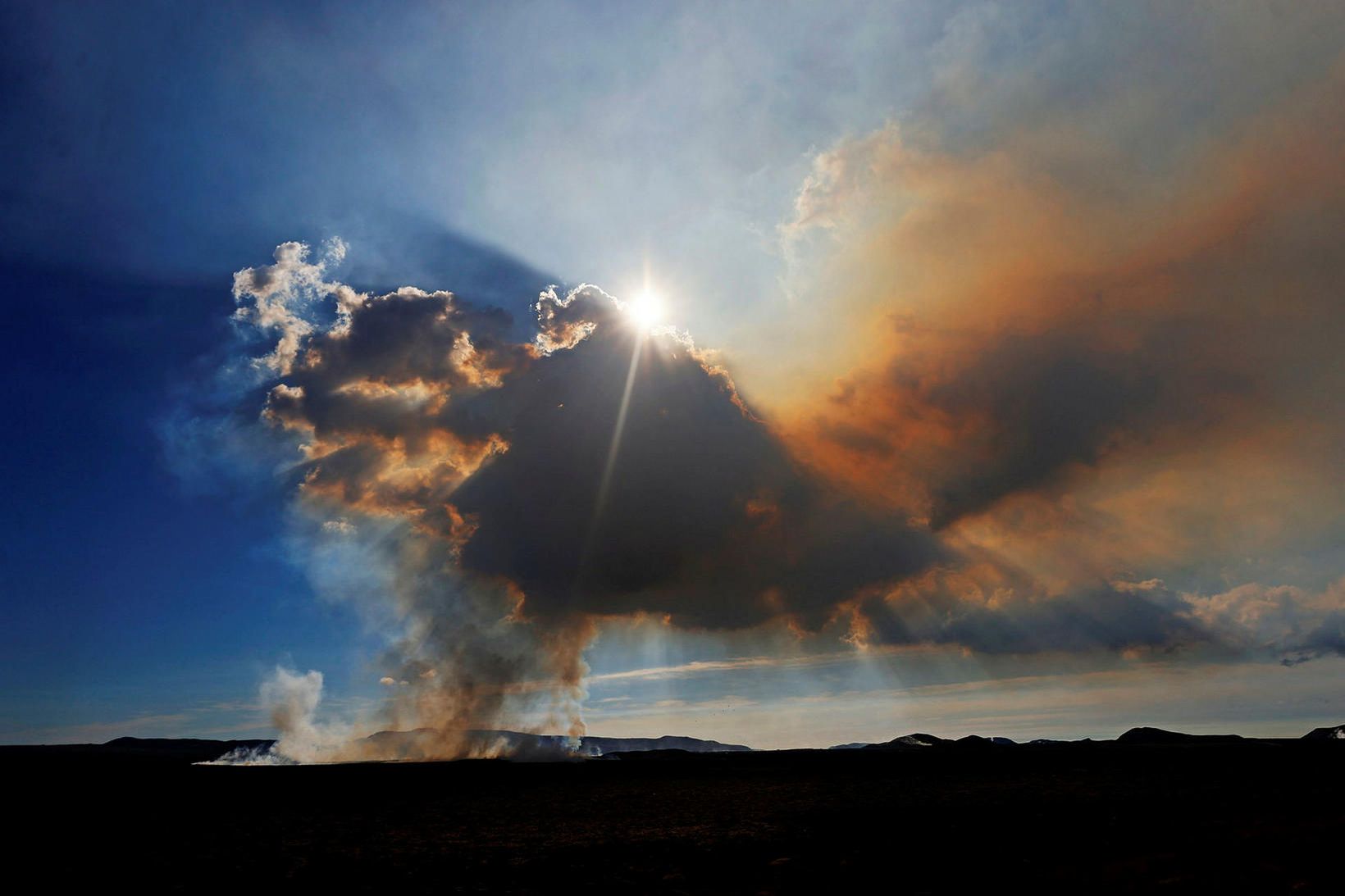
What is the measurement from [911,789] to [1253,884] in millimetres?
55500

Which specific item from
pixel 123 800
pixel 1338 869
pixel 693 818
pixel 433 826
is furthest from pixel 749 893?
pixel 123 800

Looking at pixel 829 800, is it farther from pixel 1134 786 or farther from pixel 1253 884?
pixel 1253 884

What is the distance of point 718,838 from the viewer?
36.9 meters

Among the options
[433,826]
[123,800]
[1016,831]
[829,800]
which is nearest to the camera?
[1016,831]

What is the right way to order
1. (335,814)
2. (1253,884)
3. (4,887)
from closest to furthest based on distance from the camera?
(1253,884) < (4,887) < (335,814)

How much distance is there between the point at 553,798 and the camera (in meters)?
66.6

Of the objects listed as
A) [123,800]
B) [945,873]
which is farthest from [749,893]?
[123,800]

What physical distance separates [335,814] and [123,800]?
26995mm

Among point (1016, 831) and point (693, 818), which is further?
point (693, 818)

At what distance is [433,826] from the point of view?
45625 millimetres

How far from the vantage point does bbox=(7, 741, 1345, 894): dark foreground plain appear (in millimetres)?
23109

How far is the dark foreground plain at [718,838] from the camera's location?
75.8 ft

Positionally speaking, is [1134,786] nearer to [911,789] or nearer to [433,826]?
[911,789]

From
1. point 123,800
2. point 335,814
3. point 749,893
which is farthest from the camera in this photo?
point 123,800
